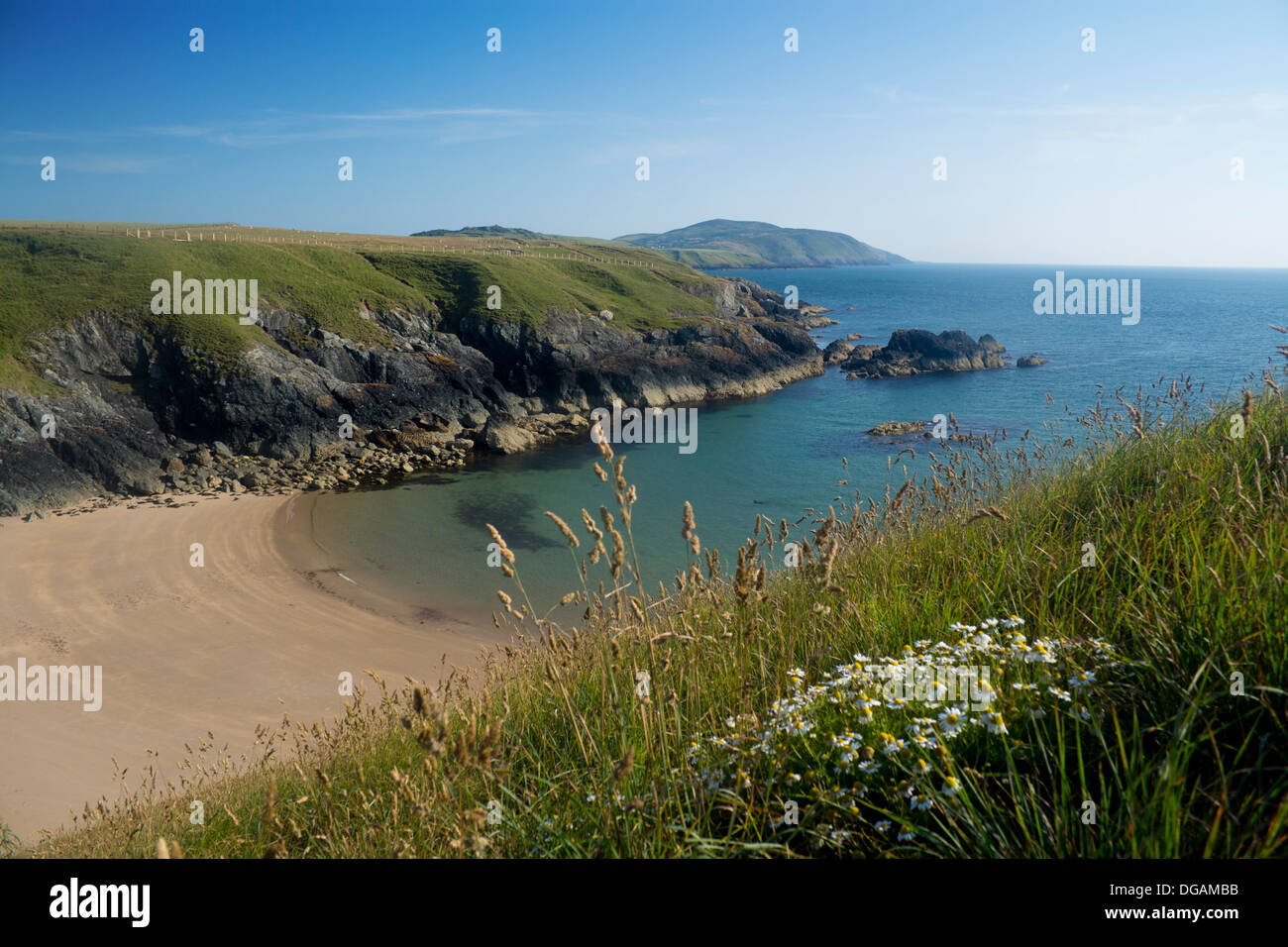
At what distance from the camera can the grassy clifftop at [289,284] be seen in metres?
34.3

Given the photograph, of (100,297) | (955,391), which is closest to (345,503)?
(100,297)

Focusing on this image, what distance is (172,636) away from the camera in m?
17.0

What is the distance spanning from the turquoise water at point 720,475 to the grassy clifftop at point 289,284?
13423 millimetres

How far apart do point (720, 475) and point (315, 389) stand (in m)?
20.7

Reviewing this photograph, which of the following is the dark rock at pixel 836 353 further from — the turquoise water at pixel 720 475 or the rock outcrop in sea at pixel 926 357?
the turquoise water at pixel 720 475

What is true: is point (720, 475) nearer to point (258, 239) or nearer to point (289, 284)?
point (289, 284)

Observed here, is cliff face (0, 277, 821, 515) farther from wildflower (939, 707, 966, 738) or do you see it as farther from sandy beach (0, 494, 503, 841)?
wildflower (939, 707, 966, 738)

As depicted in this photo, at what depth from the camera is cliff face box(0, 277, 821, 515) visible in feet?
90.1

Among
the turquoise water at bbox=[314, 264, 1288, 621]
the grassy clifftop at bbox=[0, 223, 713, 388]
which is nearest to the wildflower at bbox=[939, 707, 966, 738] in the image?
the turquoise water at bbox=[314, 264, 1288, 621]

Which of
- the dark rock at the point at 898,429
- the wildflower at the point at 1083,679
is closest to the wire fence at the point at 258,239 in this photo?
the dark rock at the point at 898,429

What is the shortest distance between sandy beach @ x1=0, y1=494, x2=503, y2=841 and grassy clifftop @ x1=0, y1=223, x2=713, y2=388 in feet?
40.5
